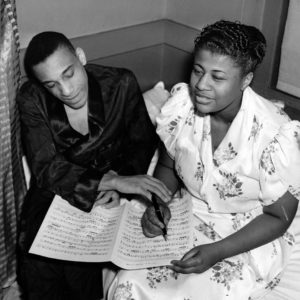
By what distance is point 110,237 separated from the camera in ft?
5.03

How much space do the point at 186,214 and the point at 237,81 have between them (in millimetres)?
459

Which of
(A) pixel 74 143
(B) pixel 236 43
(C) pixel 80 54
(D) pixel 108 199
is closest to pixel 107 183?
(D) pixel 108 199

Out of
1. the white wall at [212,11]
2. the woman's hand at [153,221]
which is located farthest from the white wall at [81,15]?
the woman's hand at [153,221]

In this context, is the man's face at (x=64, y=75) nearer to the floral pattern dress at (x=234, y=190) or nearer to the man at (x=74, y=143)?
the man at (x=74, y=143)

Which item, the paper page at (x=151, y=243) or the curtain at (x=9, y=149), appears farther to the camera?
the curtain at (x=9, y=149)

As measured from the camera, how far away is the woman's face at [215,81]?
4.46ft

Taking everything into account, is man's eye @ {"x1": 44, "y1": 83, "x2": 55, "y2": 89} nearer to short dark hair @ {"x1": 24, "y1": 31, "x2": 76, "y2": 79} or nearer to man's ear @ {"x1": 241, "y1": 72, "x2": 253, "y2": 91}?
short dark hair @ {"x1": 24, "y1": 31, "x2": 76, "y2": 79}

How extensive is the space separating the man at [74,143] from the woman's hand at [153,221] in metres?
0.06

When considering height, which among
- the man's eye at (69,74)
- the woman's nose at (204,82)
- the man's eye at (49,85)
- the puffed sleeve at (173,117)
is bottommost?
the puffed sleeve at (173,117)

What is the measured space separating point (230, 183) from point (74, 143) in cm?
57

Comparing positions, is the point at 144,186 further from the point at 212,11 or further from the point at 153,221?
the point at 212,11

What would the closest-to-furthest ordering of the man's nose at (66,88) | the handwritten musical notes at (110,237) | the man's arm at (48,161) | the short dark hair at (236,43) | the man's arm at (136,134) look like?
the short dark hair at (236,43) → the handwritten musical notes at (110,237) → the man's nose at (66,88) → the man's arm at (48,161) → the man's arm at (136,134)

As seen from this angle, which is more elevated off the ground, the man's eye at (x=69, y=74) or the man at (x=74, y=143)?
the man's eye at (x=69, y=74)

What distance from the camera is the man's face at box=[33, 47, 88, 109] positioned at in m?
1.55
